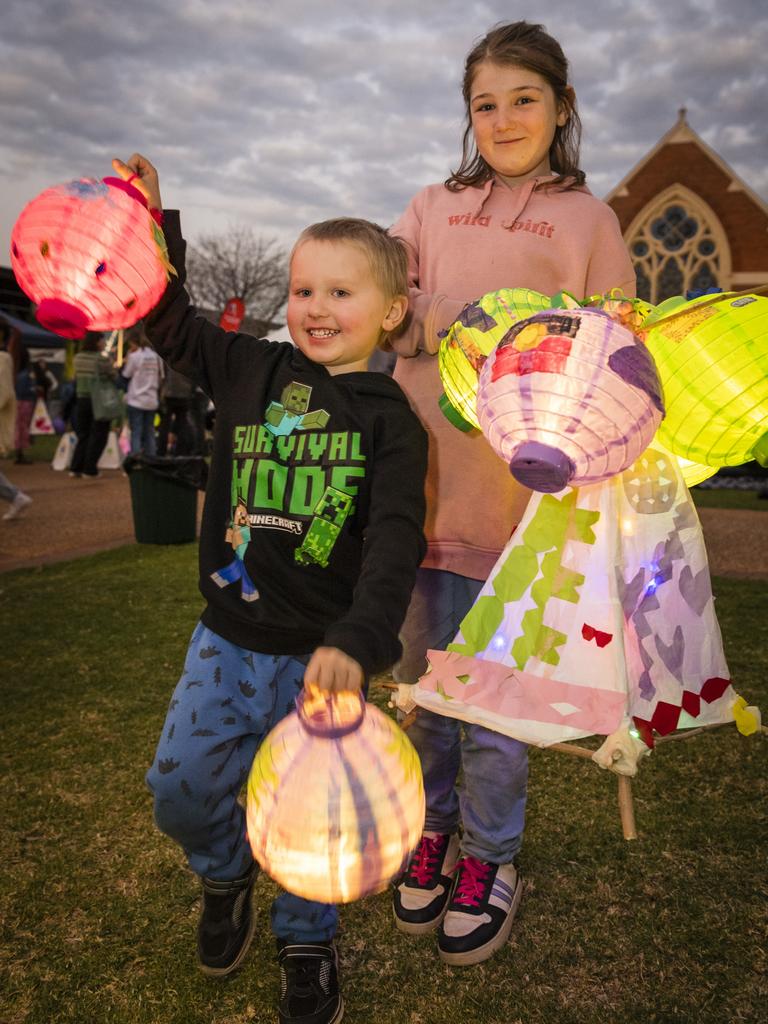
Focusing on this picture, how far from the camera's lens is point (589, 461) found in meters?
1.29

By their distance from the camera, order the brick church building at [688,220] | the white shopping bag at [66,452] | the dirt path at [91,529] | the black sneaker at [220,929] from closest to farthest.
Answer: the black sneaker at [220,929]
the dirt path at [91,529]
the white shopping bag at [66,452]
the brick church building at [688,220]

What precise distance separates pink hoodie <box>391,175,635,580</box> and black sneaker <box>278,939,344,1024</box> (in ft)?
3.06

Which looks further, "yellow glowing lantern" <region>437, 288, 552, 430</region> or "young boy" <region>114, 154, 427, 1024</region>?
"young boy" <region>114, 154, 427, 1024</region>

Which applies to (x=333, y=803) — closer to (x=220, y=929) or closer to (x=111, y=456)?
(x=220, y=929)

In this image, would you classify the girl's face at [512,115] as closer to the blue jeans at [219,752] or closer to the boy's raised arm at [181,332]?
the boy's raised arm at [181,332]

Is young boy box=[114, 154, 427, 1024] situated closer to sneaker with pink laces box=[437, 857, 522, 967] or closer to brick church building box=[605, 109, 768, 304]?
sneaker with pink laces box=[437, 857, 522, 967]

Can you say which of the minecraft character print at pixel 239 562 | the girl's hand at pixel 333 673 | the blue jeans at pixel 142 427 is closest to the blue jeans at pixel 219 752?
the minecraft character print at pixel 239 562

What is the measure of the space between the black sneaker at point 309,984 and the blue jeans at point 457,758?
48 centimetres

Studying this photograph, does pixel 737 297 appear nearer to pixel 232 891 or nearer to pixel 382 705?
pixel 232 891

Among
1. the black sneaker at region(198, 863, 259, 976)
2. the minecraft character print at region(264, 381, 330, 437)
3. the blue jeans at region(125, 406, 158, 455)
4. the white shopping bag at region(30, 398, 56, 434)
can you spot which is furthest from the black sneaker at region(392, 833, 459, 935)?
the white shopping bag at region(30, 398, 56, 434)

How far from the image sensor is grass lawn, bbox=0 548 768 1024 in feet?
5.60

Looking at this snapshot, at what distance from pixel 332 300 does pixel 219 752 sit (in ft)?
3.28

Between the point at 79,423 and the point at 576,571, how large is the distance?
10721 millimetres

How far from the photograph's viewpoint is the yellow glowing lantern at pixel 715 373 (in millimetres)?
1322
